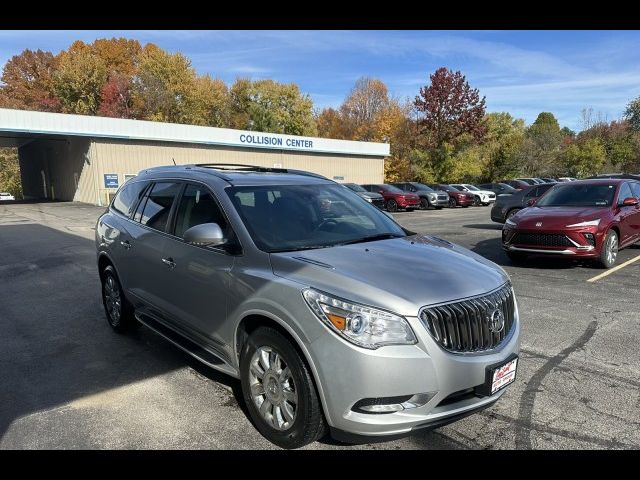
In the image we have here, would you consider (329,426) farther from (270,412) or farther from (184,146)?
(184,146)

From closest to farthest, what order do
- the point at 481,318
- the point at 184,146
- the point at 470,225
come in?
the point at 481,318
the point at 470,225
the point at 184,146

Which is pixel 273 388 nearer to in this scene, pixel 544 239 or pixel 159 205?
pixel 159 205

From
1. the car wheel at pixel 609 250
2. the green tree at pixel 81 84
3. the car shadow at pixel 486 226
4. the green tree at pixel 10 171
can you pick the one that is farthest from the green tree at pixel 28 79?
the car wheel at pixel 609 250

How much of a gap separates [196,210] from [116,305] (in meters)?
2.07

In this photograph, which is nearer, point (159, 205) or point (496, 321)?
point (496, 321)

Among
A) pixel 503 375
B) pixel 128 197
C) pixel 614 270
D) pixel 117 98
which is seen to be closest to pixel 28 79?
pixel 117 98

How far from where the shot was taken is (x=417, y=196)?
1084 inches

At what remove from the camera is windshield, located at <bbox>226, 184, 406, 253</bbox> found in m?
3.67

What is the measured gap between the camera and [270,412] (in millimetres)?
3193

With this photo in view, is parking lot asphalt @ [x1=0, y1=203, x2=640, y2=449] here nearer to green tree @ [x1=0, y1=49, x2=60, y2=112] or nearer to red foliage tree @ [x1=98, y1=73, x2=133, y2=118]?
red foliage tree @ [x1=98, y1=73, x2=133, y2=118]
